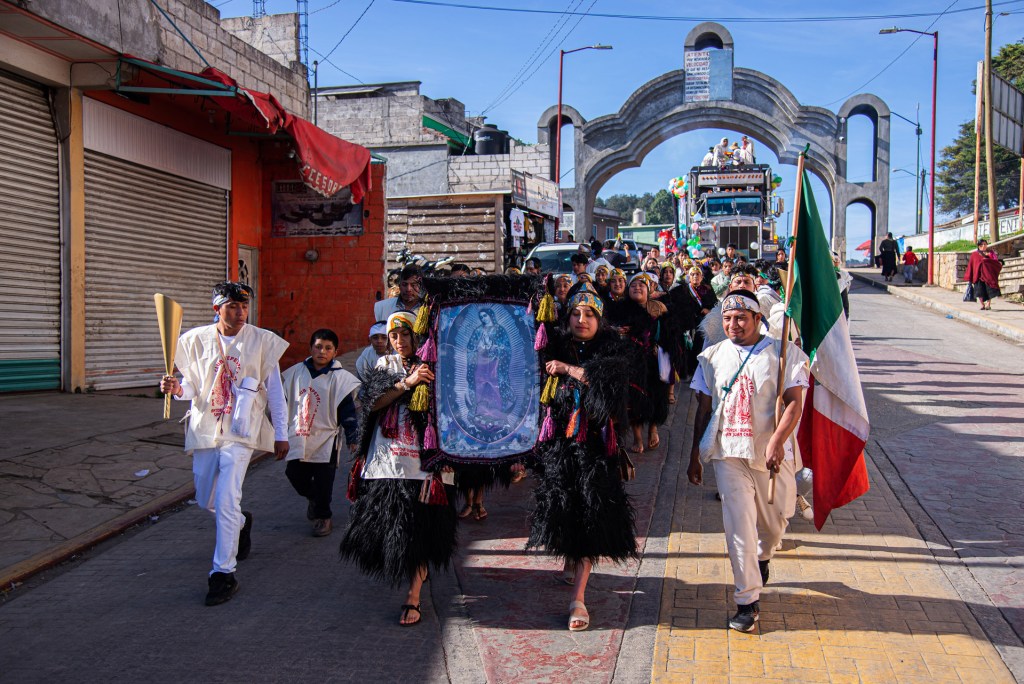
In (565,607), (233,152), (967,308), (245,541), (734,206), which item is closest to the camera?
(565,607)

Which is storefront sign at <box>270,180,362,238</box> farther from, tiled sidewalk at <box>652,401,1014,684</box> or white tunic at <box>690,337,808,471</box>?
white tunic at <box>690,337,808,471</box>

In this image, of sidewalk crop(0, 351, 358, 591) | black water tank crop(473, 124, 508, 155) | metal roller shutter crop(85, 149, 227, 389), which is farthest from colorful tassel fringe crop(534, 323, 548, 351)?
black water tank crop(473, 124, 508, 155)

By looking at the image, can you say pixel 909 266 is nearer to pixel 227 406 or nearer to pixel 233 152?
pixel 233 152

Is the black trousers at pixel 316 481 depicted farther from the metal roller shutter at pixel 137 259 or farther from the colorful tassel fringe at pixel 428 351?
the metal roller shutter at pixel 137 259

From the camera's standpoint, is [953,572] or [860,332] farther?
[860,332]

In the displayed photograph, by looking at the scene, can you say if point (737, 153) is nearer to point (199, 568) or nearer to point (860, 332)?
point (860, 332)

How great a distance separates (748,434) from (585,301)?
3.68 feet

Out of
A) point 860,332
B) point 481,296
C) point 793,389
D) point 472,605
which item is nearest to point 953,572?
point 793,389

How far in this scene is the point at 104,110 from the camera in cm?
1066

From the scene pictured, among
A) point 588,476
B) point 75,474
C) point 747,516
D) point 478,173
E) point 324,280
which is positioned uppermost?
point 478,173

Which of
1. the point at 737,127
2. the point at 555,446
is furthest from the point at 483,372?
the point at 737,127

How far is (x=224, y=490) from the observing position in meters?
4.97

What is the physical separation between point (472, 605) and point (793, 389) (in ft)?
7.17

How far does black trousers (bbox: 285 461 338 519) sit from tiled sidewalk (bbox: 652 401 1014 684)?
252 cm
